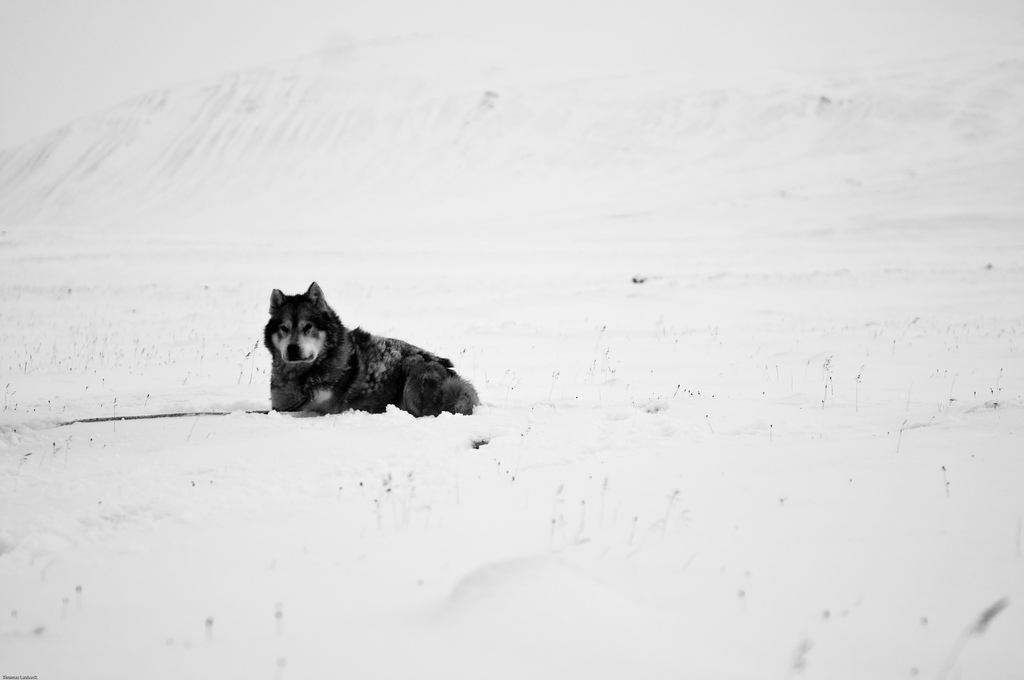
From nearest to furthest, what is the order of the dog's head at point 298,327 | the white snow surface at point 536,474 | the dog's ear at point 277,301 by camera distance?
the white snow surface at point 536,474
the dog's head at point 298,327
the dog's ear at point 277,301

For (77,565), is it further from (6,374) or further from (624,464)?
(6,374)

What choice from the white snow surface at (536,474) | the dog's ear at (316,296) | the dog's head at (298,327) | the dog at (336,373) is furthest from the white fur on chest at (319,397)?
the dog's ear at (316,296)

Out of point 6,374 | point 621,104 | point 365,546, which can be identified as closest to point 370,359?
point 365,546

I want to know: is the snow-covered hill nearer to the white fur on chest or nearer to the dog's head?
the dog's head

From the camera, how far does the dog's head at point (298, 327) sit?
723cm

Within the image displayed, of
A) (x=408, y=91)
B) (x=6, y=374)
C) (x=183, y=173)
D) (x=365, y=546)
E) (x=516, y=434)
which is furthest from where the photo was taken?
(x=408, y=91)

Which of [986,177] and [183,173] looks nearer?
[986,177]

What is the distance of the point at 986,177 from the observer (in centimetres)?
4844

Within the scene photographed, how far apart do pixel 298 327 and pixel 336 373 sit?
2.45ft

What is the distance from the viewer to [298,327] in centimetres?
736

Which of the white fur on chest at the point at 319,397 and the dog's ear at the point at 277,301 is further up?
the dog's ear at the point at 277,301

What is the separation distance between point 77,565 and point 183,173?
3222 inches

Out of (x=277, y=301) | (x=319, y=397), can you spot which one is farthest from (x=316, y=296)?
(x=319, y=397)

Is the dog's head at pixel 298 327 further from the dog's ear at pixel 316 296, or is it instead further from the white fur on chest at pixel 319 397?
the white fur on chest at pixel 319 397
